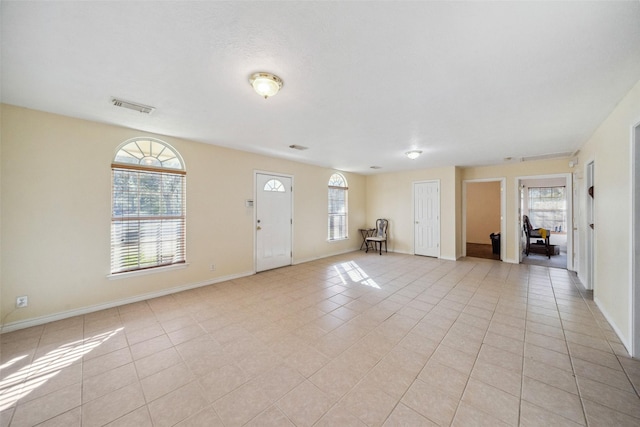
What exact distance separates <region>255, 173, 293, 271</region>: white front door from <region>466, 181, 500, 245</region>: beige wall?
673 centimetres

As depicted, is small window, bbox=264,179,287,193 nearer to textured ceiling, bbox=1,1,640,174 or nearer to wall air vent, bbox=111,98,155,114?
textured ceiling, bbox=1,1,640,174

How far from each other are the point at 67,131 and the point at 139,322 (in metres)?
2.52

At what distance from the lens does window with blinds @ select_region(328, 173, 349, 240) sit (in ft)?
22.1

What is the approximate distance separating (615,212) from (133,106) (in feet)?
17.8

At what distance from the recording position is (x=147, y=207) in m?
3.53

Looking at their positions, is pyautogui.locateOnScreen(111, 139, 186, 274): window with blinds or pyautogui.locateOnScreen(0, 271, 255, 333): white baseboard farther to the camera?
pyautogui.locateOnScreen(111, 139, 186, 274): window with blinds

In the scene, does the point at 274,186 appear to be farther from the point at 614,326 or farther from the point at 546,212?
the point at 546,212

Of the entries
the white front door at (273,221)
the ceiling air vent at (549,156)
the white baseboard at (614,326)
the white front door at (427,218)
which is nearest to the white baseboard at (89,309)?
the white front door at (273,221)

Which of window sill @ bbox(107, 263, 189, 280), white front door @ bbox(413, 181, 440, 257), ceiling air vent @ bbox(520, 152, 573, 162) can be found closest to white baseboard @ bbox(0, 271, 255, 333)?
window sill @ bbox(107, 263, 189, 280)

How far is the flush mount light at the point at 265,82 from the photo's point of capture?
1979 mm

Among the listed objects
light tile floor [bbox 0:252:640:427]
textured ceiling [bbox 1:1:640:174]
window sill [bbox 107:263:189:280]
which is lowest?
light tile floor [bbox 0:252:640:427]

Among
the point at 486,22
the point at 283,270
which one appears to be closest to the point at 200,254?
the point at 283,270

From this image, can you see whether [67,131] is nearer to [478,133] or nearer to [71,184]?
[71,184]

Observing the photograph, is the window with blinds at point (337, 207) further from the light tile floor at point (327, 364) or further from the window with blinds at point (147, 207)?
the window with blinds at point (147, 207)
